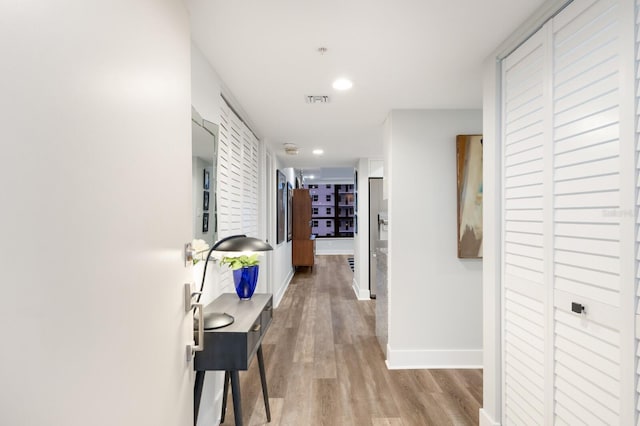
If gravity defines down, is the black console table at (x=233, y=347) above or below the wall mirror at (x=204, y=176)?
below

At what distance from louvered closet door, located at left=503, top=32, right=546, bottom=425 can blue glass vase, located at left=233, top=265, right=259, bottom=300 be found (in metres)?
1.48

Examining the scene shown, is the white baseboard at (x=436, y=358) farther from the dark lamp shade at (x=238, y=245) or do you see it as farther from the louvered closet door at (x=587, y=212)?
the dark lamp shade at (x=238, y=245)

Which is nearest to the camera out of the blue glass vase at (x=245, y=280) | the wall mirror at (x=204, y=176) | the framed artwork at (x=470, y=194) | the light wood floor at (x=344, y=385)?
the wall mirror at (x=204, y=176)

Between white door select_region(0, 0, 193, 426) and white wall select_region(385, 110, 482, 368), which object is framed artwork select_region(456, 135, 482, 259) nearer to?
white wall select_region(385, 110, 482, 368)

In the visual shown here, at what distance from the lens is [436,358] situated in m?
3.18

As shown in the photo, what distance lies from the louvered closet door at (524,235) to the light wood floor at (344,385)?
0.71m

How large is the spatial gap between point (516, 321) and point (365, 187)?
162 inches

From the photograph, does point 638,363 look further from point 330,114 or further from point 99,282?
point 330,114

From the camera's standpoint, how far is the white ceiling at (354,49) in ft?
5.26

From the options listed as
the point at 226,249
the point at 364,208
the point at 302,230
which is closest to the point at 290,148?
the point at 364,208

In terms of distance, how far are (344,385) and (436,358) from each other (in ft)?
3.03

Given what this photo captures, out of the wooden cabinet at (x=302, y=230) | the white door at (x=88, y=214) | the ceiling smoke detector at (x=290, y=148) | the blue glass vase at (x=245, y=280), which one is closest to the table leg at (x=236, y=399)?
the blue glass vase at (x=245, y=280)

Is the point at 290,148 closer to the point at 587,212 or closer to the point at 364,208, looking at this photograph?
the point at 364,208

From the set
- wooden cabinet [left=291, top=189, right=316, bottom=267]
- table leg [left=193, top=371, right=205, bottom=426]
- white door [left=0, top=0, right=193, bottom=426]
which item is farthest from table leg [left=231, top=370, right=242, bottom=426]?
wooden cabinet [left=291, top=189, right=316, bottom=267]
